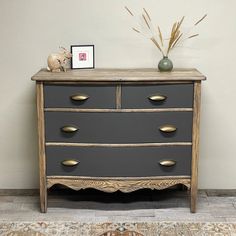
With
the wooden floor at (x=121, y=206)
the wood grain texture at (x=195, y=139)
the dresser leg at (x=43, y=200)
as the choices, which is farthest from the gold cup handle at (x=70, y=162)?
the wood grain texture at (x=195, y=139)

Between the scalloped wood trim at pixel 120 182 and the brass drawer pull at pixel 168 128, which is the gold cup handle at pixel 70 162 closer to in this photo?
the scalloped wood trim at pixel 120 182

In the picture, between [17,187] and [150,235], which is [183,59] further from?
[17,187]

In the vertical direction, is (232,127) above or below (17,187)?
above

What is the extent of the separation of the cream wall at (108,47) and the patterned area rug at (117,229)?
0.63 m

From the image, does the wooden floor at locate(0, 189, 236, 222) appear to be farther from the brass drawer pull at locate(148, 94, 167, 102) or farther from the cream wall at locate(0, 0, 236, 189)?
the brass drawer pull at locate(148, 94, 167, 102)

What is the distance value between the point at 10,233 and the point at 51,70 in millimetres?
1029

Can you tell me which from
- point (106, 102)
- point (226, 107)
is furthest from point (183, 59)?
point (106, 102)

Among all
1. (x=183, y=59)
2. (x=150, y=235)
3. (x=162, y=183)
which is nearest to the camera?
(x=150, y=235)

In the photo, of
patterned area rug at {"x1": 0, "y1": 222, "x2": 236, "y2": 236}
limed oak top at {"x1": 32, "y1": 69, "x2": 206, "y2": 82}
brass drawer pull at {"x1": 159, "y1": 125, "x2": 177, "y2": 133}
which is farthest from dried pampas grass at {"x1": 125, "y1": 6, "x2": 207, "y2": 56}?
patterned area rug at {"x1": 0, "y1": 222, "x2": 236, "y2": 236}

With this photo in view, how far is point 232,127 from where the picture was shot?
3.39 metres

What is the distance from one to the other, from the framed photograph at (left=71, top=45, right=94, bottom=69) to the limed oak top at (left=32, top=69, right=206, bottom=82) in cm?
11

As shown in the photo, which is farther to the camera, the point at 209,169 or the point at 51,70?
the point at 209,169

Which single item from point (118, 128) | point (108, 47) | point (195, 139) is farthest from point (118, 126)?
point (108, 47)

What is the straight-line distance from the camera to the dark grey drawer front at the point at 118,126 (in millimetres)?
2994
